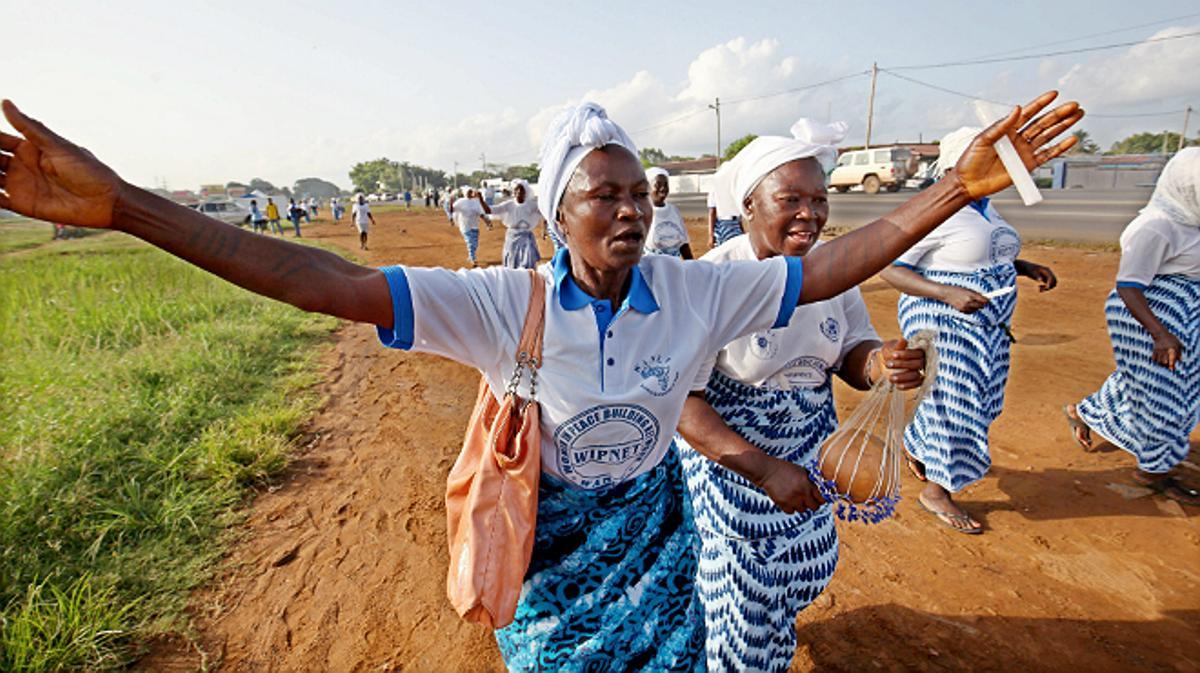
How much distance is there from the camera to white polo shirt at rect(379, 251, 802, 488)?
147cm

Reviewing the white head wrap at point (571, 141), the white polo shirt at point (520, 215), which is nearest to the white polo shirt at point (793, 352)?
the white head wrap at point (571, 141)

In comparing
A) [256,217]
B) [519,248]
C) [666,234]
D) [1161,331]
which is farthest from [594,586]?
[256,217]

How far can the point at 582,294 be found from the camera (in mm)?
1613

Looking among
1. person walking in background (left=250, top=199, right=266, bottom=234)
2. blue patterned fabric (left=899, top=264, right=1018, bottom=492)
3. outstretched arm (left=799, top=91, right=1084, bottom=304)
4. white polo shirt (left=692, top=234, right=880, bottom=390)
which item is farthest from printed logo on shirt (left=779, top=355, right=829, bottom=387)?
person walking in background (left=250, top=199, right=266, bottom=234)

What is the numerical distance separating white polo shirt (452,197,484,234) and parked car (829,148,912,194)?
1751 cm

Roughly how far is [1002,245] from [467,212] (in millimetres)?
12177

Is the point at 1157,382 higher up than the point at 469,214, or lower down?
lower down

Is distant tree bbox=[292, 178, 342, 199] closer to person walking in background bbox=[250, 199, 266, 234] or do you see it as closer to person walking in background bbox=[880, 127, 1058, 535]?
person walking in background bbox=[250, 199, 266, 234]

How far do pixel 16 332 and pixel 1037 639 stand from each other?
9.44 meters

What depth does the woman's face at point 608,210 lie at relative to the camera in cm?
158

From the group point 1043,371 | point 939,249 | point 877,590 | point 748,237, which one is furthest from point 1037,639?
point 1043,371

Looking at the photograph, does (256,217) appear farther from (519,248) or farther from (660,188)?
(660,188)

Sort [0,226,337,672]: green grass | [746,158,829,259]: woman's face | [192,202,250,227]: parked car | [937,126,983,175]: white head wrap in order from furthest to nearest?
1. [192,202,250,227]: parked car
2. [937,126,983,175]: white head wrap
3. [0,226,337,672]: green grass
4. [746,158,829,259]: woman's face

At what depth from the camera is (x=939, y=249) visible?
339 cm
